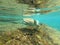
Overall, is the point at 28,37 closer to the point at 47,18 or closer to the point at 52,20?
the point at 47,18

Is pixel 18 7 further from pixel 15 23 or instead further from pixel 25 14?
pixel 15 23

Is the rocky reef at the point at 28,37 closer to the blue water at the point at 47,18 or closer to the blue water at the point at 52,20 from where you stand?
the blue water at the point at 47,18

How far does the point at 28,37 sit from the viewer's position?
346 inches

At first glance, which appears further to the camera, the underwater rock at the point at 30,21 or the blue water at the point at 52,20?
the blue water at the point at 52,20

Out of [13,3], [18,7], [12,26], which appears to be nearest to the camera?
[13,3]

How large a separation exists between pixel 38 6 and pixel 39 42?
2258 mm

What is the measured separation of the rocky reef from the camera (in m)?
8.16

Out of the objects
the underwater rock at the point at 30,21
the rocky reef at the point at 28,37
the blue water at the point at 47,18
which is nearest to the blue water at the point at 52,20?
the blue water at the point at 47,18

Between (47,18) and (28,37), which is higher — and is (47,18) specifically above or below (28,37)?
above

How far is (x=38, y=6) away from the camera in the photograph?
8.31m

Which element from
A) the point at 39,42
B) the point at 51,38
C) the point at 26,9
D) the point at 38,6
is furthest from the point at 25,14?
the point at 51,38

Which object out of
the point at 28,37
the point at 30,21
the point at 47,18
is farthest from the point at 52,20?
the point at 28,37

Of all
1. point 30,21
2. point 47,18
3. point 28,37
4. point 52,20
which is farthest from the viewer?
point 52,20

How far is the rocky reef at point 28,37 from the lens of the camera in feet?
26.8
